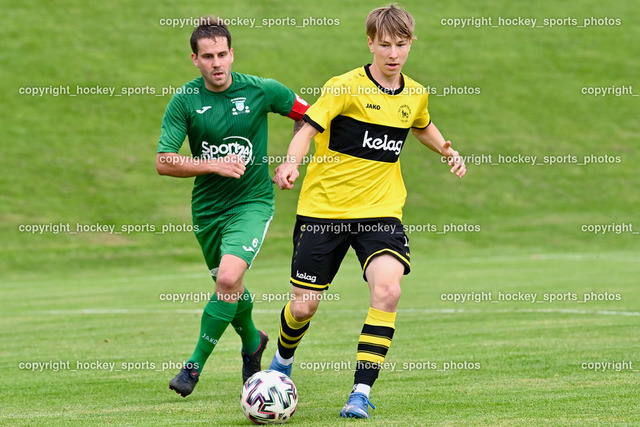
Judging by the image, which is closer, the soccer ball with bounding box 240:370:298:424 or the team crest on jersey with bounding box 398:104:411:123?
the soccer ball with bounding box 240:370:298:424

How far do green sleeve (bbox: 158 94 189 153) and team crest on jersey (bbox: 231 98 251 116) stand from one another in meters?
0.42

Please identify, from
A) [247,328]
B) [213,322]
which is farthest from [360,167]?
[247,328]

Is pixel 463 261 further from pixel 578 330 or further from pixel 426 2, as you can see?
pixel 426 2

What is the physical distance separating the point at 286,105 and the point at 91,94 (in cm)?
3241

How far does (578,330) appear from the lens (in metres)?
10.7

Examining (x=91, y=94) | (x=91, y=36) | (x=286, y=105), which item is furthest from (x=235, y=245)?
(x=91, y=36)

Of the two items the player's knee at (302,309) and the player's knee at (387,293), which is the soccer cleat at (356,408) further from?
the player's knee at (302,309)

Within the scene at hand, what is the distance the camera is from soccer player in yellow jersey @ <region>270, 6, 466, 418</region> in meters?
6.68

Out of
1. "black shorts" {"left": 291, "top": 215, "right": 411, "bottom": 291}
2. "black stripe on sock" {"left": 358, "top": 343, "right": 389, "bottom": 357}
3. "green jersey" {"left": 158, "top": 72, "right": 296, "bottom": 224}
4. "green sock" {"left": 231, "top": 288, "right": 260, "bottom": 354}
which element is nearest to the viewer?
"black stripe on sock" {"left": 358, "top": 343, "right": 389, "bottom": 357}

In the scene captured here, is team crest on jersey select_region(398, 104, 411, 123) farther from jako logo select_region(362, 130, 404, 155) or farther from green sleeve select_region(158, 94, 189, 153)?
green sleeve select_region(158, 94, 189, 153)

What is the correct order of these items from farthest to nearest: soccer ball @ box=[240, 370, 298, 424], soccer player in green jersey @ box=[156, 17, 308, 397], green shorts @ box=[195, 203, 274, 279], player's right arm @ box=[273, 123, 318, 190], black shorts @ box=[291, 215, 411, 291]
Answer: green shorts @ box=[195, 203, 274, 279] < soccer player in green jersey @ box=[156, 17, 308, 397] < black shorts @ box=[291, 215, 411, 291] < player's right arm @ box=[273, 123, 318, 190] < soccer ball @ box=[240, 370, 298, 424]

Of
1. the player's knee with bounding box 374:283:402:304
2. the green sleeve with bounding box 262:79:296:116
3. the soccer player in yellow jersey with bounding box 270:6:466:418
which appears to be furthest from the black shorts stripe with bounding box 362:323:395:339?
the green sleeve with bounding box 262:79:296:116

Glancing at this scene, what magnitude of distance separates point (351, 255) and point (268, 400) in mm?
22147

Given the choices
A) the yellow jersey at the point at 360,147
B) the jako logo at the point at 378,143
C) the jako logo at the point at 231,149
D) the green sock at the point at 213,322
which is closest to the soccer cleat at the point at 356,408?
the yellow jersey at the point at 360,147
